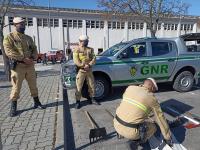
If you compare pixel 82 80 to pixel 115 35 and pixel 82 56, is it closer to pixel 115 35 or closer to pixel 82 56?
pixel 82 56

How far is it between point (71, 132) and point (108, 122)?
987 mm

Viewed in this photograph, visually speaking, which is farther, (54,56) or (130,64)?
(54,56)

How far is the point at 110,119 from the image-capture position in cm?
585

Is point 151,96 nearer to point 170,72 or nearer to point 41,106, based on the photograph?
point 41,106

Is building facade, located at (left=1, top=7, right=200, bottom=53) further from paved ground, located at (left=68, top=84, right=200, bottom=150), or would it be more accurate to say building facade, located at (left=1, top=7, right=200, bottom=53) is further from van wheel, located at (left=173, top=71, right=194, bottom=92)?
paved ground, located at (left=68, top=84, right=200, bottom=150)

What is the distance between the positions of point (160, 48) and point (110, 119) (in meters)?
3.51

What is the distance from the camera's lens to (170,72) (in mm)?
8102

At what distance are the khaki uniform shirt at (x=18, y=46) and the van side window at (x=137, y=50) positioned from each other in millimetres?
3331

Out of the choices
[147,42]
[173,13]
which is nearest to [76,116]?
[147,42]

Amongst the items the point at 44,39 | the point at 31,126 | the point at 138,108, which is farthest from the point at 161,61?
the point at 44,39

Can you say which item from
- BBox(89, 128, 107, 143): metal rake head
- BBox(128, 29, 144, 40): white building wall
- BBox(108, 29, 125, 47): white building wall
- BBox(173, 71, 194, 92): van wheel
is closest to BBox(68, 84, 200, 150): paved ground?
BBox(89, 128, 107, 143): metal rake head

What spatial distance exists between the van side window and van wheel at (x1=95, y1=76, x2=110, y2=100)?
1.21 meters

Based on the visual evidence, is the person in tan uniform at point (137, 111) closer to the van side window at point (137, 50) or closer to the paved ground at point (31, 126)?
the paved ground at point (31, 126)

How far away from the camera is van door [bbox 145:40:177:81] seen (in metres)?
7.77
